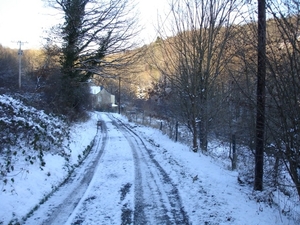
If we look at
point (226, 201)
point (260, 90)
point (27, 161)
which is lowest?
point (226, 201)

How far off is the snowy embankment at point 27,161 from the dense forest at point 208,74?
5.05 m

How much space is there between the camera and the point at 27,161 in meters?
8.13

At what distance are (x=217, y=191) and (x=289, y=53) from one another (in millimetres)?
3646

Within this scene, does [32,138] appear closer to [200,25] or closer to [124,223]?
[124,223]

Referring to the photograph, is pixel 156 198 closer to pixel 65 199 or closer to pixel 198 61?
pixel 65 199

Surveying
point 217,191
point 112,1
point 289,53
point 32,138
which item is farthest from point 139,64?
point 289,53

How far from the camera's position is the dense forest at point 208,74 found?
4672 millimetres

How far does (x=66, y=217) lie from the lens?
5363 mm

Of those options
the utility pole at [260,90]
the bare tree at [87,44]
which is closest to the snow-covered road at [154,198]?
the utility pole at [260,90]

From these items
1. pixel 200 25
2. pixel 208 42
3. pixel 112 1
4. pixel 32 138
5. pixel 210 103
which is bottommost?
pixel 32 138

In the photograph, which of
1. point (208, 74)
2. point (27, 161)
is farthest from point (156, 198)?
point (208, 74)

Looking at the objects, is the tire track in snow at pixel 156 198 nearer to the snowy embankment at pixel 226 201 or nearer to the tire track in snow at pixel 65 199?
the snowy embankment at pixel 226 201

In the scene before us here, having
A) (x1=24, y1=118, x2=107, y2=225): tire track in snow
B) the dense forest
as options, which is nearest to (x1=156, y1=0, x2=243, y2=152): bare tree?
the dense forest

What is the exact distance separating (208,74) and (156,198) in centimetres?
725
